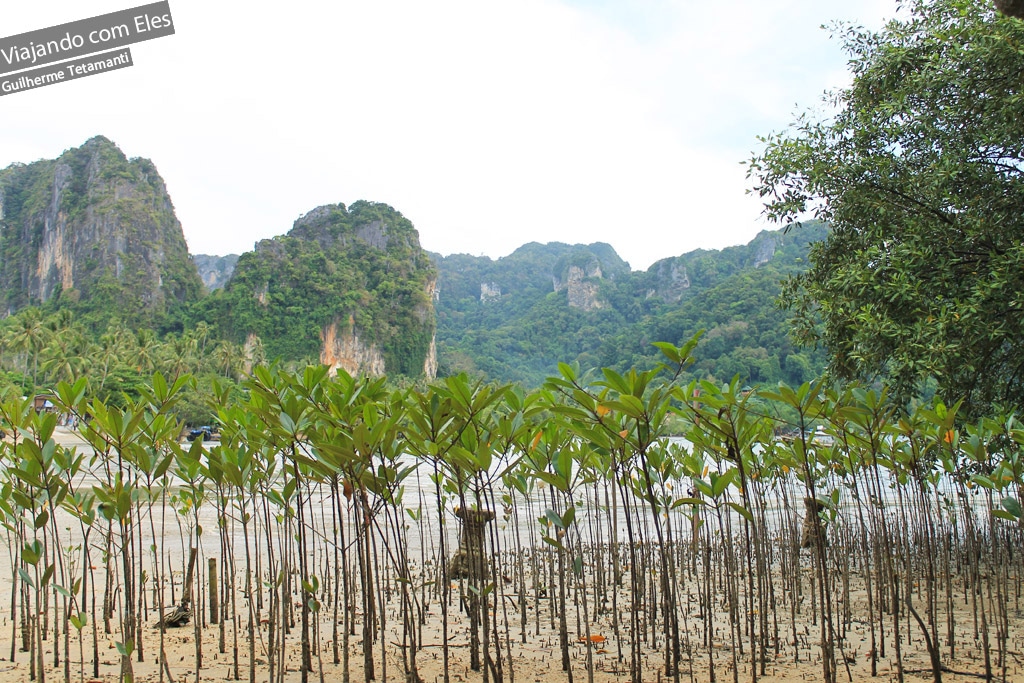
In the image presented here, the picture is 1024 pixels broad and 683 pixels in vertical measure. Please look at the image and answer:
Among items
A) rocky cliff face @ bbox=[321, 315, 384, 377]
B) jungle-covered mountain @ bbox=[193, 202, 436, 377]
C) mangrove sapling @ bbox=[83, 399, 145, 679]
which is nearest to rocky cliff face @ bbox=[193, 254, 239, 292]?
jungle-covered mountain @ bbox=[193, 202, 436, 377]

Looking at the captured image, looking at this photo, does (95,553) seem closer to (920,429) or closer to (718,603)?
(718,603)

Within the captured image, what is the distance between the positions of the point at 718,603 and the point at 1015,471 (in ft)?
7.67

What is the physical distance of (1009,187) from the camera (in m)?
5.22

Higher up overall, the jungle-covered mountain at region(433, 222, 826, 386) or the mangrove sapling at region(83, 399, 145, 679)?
the jungle-covered mountain at region(433, 222, 826, 386)

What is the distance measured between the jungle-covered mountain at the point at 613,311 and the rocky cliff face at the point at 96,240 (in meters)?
27.3

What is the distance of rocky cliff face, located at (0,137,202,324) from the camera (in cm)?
5553

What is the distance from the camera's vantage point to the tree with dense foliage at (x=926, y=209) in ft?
15.2

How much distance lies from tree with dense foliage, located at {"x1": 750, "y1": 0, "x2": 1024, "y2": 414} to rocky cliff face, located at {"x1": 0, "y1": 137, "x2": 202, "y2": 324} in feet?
186

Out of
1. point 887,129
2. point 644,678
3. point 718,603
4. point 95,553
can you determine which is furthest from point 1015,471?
point 95,553

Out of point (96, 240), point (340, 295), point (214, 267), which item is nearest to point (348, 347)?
point (340, 295)

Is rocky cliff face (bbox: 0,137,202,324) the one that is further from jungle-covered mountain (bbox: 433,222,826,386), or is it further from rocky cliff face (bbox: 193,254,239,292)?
rocky cliff face (bbox: 193,254,239,292)

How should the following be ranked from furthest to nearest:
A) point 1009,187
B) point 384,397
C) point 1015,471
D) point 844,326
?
point 844,326, point 1009,187, point 1015,471, point 384,397

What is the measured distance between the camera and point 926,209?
5254 millimetres

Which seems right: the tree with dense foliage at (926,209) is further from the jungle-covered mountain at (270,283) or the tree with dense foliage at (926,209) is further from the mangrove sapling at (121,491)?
the jungle-covered mountain at (270,283)
